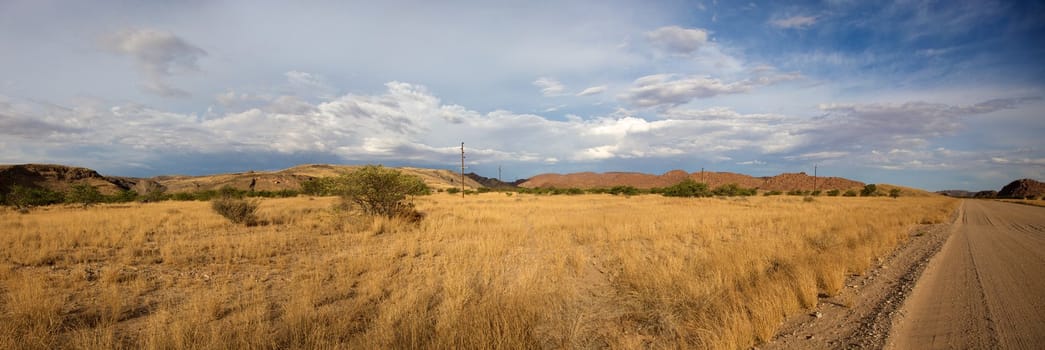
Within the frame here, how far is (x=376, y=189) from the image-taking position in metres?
15.7

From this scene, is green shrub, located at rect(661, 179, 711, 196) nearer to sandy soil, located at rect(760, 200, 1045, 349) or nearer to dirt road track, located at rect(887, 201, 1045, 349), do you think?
dirt road track, located at rect(887, 201, 1045, 349)

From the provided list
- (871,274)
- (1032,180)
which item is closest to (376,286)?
(871,274)

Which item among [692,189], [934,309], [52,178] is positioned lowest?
[934,309]

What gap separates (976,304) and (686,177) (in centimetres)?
10424

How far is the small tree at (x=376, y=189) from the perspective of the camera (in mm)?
15320

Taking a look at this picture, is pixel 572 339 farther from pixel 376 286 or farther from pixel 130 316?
pixel 130 316

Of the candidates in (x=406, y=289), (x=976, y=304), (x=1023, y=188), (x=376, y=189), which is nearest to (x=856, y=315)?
(x=976, y=304)

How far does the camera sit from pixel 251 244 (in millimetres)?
10305

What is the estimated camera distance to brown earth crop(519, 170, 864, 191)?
339 feet

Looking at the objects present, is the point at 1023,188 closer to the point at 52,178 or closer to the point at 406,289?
the point at 406,289

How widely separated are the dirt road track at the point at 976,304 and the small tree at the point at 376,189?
586 inches

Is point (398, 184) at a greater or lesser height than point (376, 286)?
greater

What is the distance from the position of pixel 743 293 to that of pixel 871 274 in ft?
11.9

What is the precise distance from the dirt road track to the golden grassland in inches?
42.3
